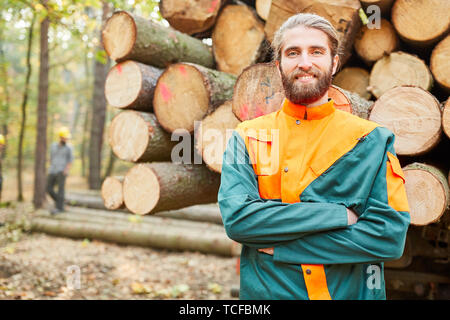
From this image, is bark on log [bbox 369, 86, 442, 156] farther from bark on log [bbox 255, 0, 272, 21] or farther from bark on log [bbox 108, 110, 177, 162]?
bark on log [bbox 108, 110, 177, 162]

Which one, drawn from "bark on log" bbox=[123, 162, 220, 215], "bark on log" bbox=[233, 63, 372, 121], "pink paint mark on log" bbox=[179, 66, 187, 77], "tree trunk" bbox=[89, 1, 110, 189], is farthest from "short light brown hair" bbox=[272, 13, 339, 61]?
"tree trunk" bbox=[89, 1, 110, 189]

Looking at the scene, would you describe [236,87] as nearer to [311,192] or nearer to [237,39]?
[237,39]

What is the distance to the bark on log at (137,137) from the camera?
9.63 ft

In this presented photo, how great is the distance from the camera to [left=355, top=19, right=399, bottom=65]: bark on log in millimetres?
2695

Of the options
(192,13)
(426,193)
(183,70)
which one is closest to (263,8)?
(192,13)

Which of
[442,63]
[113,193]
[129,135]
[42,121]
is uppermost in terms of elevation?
[442,63]

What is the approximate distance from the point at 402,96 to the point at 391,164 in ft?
2.61

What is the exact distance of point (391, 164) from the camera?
1.59 m

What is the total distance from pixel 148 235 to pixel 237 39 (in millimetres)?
4140

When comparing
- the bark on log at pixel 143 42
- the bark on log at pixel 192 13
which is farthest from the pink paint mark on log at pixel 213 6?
the bark on log at pixel 143 42

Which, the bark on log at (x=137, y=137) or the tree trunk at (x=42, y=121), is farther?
the tree trunk at (x=42, y=121)

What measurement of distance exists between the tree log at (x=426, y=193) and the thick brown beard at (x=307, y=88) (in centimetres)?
85

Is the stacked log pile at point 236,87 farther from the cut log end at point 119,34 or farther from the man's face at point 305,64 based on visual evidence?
the man's face at point 305,64

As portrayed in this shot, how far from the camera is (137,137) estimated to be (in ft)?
9.75
